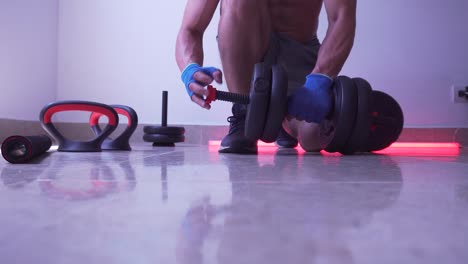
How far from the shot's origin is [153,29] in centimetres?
285

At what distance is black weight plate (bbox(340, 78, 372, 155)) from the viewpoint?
1045 millimetres

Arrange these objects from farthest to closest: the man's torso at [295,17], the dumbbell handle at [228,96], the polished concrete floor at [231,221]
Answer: the man's torso at [295,17]
the dumbbell handle at [228,96]
the polished concrete floor at [231,221]

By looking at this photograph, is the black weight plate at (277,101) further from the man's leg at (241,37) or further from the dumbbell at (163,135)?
the dumbbell at (163,135)

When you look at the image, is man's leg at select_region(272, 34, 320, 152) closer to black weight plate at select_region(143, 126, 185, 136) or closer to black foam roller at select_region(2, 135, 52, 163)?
black weight plate at select_region(143, 126, 185, 136)

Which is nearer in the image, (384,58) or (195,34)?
(195,34)

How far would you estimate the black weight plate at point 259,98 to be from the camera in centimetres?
93

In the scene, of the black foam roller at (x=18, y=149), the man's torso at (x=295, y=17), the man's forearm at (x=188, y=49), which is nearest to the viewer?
the black foam roller at (x=18, y=149)

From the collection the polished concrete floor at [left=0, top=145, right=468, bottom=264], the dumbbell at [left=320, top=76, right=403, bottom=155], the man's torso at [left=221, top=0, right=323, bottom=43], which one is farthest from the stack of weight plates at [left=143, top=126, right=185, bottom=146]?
the polished concrete floor at [left=0, top=145, right=468, bottom=264]

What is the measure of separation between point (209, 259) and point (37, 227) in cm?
15

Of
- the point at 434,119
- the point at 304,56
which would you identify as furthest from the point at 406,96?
the point at 304,56

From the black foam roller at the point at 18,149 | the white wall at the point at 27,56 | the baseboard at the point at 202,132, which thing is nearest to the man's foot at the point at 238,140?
the black foam roller at the point at 18,149

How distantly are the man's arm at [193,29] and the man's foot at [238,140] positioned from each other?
230 mm

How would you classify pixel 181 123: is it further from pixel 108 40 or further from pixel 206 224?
pixel 206 224

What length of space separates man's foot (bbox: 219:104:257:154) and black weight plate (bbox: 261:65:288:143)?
1.08ft
